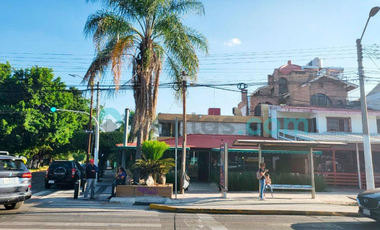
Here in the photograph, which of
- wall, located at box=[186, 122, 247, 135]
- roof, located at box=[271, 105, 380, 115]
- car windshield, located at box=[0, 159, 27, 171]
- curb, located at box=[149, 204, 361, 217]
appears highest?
roof, located at box=[271, 105, 380, 115]

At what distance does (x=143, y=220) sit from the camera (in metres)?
7.85

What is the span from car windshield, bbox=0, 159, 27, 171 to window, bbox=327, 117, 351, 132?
2189cm

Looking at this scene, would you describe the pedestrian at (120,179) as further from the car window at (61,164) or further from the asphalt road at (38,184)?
the car window at (61,164)

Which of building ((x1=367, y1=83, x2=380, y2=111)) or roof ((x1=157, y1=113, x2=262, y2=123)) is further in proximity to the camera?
building ((x1=367, y1=83, x2=380, y2=111))

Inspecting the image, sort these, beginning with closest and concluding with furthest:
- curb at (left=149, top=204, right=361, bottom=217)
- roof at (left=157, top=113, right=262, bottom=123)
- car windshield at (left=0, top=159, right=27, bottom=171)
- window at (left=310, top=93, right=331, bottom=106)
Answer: car windshield at (left=0, top=159, right=27, bottom=171)
curb at (left=149, top=204, right=361, bottom=217)
roof at (left=157, top=113, right=262, bottom=123)
window at (left=310, top=93, right=331, bottom=106)

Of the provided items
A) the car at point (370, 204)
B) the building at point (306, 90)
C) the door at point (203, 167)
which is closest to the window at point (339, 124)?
the building at point (306, 90)

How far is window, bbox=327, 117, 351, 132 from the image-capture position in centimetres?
2345

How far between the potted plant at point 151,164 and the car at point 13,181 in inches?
174

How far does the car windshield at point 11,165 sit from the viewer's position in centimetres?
832

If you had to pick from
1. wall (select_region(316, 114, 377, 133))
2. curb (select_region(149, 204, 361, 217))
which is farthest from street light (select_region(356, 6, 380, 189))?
wall (select_region(316, 114, 377, 133))

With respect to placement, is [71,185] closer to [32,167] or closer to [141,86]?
[141,86]

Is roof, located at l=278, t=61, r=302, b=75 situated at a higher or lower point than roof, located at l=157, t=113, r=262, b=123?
higher

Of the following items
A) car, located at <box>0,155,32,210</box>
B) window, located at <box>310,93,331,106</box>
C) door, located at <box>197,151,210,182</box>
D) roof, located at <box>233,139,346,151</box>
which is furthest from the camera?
window, located at <box>310,93,331,106</box>

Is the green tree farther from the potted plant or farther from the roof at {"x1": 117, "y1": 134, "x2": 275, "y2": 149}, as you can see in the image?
the potted plant
